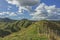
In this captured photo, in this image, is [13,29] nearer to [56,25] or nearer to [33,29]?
[33,29]

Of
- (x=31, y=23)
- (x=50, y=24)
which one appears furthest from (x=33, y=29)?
(x=50, y=24)

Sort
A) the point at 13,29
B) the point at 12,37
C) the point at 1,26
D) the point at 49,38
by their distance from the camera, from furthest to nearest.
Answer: the point at 1,26, the point at 13,29, the point at 12,37, the point at 49,38

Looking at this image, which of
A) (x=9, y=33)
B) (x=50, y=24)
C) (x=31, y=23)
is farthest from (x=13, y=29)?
(x=50, y=24)

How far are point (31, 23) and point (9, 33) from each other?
135 cm

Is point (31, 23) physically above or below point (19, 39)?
above

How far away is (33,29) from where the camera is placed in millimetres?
8711

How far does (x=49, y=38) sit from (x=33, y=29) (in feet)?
4.93

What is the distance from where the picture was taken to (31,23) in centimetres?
860

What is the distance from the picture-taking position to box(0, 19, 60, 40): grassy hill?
7723 mm

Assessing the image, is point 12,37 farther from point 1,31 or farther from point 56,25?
point 56,25

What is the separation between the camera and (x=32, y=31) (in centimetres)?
845

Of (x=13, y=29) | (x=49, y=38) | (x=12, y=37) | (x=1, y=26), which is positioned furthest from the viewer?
(x=1, y=26)

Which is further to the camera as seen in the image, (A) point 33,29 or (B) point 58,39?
(A) point 33,29

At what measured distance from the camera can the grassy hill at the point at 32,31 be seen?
7.72 m
